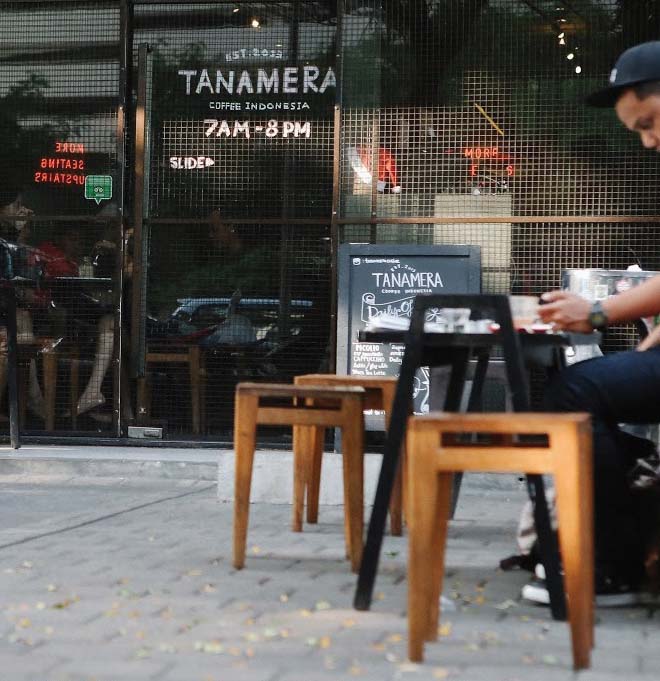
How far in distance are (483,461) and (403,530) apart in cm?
276

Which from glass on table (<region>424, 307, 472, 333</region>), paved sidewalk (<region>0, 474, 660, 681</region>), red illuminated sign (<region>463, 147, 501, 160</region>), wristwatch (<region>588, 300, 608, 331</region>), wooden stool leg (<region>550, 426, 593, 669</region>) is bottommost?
paved sidewalk (<region>0, 474, 660, 681</region>)

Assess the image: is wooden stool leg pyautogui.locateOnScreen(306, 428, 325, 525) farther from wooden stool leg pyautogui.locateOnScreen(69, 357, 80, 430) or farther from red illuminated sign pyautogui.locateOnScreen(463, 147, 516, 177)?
wooden stool leg pyautogui.locateOnScreen(69, 357, 80, 430)

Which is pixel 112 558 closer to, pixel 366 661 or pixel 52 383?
pixel 366 661

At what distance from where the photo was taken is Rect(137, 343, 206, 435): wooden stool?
929 centimetres

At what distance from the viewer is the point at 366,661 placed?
12.0ft

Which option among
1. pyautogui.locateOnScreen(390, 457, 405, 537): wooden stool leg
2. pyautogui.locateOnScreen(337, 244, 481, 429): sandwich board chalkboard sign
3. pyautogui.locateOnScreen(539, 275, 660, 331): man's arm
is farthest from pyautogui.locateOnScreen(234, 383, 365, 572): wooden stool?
pyautogui.locateOnScreen(337, 244, 481, 429): sandwich board chalkboard sign

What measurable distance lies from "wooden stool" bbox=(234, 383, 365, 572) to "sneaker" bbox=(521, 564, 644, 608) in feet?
2.43

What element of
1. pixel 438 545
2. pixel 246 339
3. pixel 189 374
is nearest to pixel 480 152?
pixel 246 339

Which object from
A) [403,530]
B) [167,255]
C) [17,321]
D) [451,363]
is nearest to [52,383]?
[17,321]

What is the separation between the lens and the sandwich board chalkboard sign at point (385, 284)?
8516mm

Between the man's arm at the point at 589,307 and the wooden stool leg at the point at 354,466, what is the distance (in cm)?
101

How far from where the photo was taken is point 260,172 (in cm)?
924

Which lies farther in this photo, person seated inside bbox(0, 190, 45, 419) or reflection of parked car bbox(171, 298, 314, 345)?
person seated inside bbox(0, 190, 45, 419)

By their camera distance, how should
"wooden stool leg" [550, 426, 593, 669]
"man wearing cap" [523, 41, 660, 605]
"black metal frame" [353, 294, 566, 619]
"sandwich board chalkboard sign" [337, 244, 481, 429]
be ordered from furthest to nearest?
"sandwich board chalkboard sign" [337, 244, 481, 429] → "man wearing cap" [523, 41, 660, 605] → "black metal frame" [353, 294, 566, 619] → "wooden stool leg" [550, 426, 593, 669]
